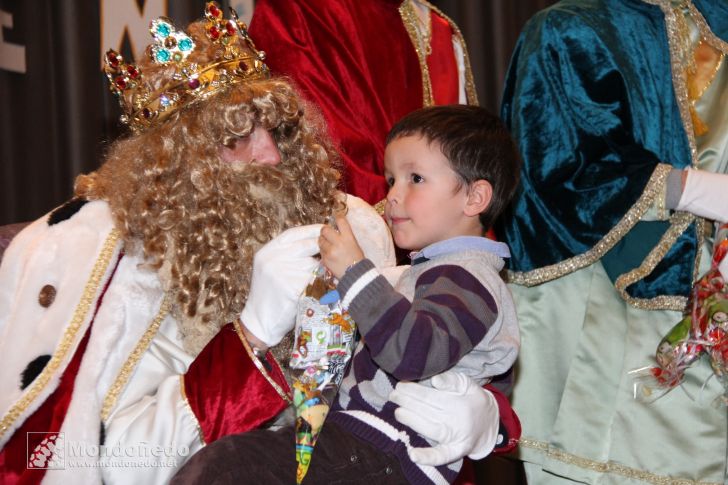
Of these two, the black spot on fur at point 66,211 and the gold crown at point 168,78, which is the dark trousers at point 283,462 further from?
the gold crown at point 168,78

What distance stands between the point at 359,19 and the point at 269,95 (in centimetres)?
74

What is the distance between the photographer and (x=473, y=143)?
1.69 metres

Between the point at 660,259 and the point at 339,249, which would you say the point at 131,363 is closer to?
the point at 339,249

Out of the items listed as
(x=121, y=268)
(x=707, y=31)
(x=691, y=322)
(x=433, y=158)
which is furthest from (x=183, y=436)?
(x=707, y=31)

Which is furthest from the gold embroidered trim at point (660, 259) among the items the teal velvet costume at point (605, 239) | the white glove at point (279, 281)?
the white glove at point (279, 281)

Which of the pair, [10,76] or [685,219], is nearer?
[685,219]

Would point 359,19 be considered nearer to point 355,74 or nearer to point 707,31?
point 355,74

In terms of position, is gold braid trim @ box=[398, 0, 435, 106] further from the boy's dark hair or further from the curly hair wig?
the boy's dark hair

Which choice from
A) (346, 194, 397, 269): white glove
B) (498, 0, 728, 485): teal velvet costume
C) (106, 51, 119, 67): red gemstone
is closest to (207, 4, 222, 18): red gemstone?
(106, 51, 119, 67): red gemstone

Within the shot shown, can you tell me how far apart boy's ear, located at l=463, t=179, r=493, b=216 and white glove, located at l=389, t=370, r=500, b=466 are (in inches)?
12.1

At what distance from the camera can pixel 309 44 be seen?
2469 millimetres

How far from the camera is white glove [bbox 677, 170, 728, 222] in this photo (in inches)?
85.8
